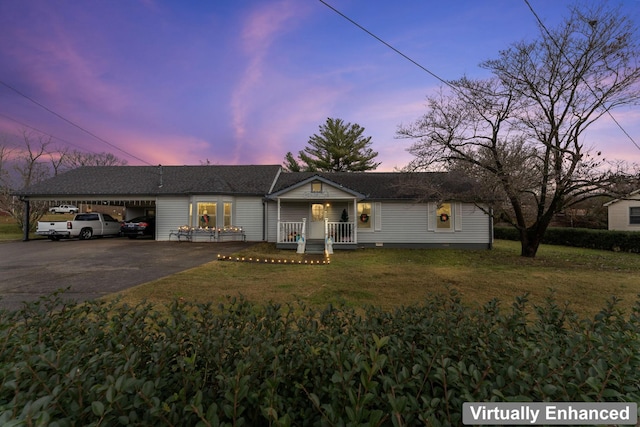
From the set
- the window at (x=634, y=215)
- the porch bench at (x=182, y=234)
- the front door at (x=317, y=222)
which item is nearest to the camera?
the front door at (x=317, y=222)

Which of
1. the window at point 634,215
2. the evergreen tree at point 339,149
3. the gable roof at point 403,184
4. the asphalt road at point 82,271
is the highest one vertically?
the evergreen tree at point 339,149

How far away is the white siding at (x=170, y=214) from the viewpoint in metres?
18.4

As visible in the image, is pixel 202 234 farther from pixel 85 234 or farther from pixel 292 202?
pixel 85 234

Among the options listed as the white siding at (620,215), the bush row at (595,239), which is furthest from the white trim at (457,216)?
the white siding at (620,215)

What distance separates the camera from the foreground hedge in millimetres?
1112

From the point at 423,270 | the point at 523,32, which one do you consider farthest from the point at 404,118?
the point at 423,270

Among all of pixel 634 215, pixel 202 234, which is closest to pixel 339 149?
pixel 202 234

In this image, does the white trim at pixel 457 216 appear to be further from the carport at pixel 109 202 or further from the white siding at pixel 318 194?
the carport at pixel 109 202

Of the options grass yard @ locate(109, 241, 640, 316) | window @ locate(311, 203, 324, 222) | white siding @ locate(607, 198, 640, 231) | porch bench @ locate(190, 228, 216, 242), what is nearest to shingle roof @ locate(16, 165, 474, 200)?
window @ locate(311, 203, 324, 222)

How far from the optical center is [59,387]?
1.12 meters

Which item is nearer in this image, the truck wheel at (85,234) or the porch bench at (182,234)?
the porch bench at (182,234)

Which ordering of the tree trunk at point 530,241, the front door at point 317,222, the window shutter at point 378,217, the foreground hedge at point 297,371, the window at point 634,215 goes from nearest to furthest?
the foreground hedge at point 297,371, the tree trunk at point 530,241, the window shutter at point 378,217, the front door at point 317,222, the window at point 634,215

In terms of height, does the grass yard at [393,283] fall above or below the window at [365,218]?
below

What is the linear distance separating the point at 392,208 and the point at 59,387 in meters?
15.9
